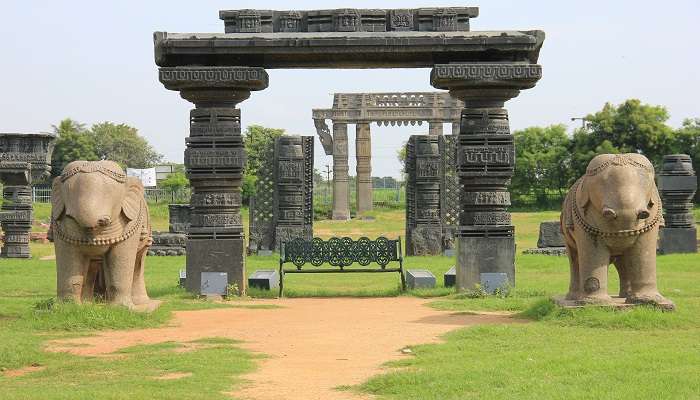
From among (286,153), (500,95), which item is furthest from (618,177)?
(286,153)

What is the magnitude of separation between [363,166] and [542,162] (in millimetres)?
9291

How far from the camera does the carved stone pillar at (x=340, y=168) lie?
47688 mm

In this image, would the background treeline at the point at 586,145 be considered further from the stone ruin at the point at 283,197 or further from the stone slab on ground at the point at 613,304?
the stone slab on ground at the point at 613,304

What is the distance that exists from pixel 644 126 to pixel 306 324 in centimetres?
3351

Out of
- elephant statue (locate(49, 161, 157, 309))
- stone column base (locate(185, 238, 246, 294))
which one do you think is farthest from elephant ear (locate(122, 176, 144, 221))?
stone column base (locate(185, 238, 246, 294))

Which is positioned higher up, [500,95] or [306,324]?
[500,95]

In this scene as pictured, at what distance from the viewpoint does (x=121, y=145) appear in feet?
206

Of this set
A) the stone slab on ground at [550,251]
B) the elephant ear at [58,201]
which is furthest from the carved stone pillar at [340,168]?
the elephant ear at [58,201]

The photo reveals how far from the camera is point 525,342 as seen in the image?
887 cm

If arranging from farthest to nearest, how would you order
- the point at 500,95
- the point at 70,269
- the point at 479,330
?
the point at 500,95, the point at 70,269, the point at 479,330

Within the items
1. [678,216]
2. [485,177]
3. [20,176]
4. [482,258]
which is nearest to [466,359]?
[482,258]

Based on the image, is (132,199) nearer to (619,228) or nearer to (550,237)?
(619,228)

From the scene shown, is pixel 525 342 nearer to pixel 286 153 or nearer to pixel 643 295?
pixel 643 295

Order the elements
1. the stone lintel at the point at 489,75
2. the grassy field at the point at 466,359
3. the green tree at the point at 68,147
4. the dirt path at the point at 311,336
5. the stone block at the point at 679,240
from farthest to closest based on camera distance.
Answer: the green tree at the point at 68,147
the stone block at the point at 679,240
the stone lintel at the point at 489,75
the dirt path at the point at 311,336
the grassy field at the point at 466,359
